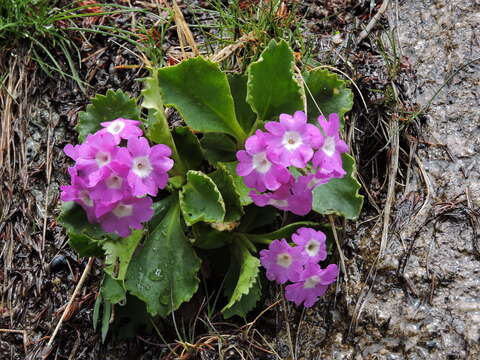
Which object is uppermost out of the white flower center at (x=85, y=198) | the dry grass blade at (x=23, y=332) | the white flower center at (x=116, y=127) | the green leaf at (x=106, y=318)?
the white flower center at (x=116, y=127)

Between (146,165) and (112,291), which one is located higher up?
(146,165)

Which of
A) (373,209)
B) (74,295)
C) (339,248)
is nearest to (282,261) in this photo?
(339,248)

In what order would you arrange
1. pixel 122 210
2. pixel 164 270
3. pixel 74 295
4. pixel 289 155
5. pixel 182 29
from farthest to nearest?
pixel 182 29 → pixel 74 295 → pixel 164 270 → pixel 122 210 → pixel 289 155

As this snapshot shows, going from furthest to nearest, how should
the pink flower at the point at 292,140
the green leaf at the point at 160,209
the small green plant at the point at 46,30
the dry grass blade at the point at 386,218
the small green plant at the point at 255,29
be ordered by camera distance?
the small green plant at the point at 46,30 < the small green plant at the point at 255,29 < the green leaf at the point at 160,209 < the dry grass blade at the point at 386,218 < the pink flower at the point at 292,140

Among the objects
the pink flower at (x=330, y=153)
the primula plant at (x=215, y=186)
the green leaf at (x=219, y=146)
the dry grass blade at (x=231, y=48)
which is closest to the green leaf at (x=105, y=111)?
the primula plant at (x=215, y=186)

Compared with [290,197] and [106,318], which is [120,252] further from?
[290,197]

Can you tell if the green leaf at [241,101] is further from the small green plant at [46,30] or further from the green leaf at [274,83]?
the small green plant at [46,30]

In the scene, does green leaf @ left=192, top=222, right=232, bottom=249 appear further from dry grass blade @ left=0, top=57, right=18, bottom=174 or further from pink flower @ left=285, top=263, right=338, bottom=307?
dry grass blade @ left=0, top=57, right=18, bottom=174

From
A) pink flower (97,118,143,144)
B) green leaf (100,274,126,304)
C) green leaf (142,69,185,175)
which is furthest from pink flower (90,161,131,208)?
green leaf (100,274,126,304)
